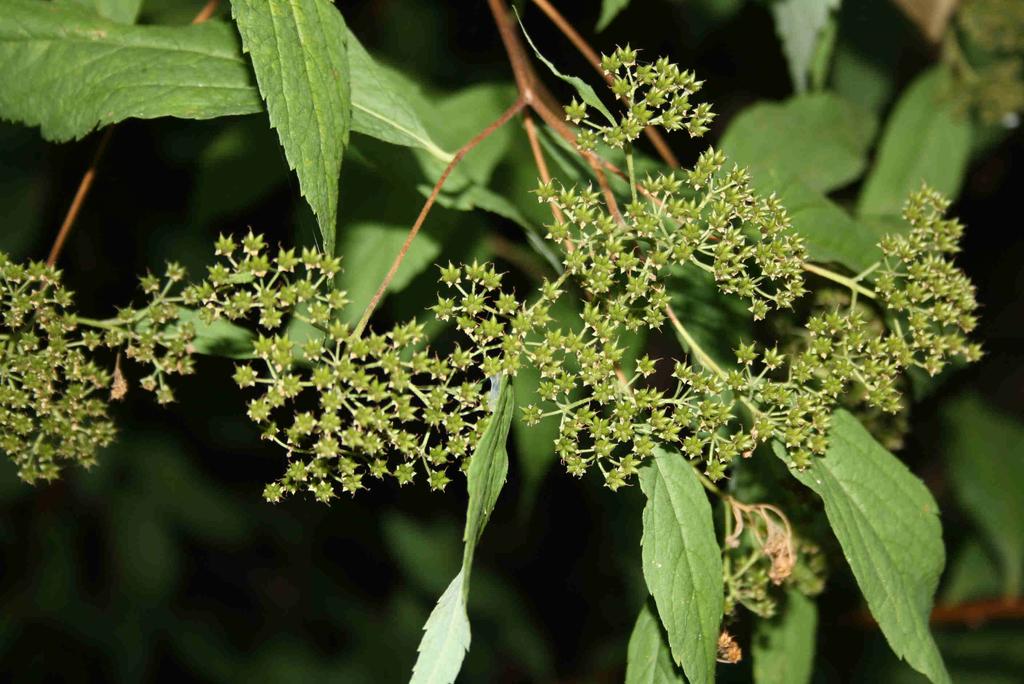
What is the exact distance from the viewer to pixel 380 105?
252cm

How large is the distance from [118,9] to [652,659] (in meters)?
2.13

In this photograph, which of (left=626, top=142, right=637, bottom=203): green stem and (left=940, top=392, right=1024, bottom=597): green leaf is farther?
(left=940, top=392, right=1024, bottom=597): green leaf

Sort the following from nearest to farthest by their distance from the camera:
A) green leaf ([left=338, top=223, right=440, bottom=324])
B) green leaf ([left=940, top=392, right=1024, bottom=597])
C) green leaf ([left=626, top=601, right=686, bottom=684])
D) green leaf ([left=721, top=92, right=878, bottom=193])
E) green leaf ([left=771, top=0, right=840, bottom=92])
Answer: green leaf ([left=626, top=601, right=686, bottom=684]) < green leaf ([left=338, top=223, right=440, bottom=324]) < green leaf ([left=771, top=0, right=840, bottom=92]) < green leaf ([left=721, top=92, right=878, bottom=193]) < green leaf ([left=940, top=392, right=1024, bottom=597])

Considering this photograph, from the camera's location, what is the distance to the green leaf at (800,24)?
11.2 feet

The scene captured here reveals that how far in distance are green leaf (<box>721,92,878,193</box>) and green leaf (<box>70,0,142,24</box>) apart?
2039 mm

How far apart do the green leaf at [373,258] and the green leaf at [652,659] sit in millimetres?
1272

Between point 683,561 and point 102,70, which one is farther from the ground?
point 102,70

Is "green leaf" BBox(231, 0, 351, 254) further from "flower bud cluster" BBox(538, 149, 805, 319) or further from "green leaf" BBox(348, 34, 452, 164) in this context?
"flower bud cluster" BBox(538, 149, 805, 319)

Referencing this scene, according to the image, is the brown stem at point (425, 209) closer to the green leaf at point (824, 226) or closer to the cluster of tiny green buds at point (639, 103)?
the cluster of tiny green buds at point (639, 103)

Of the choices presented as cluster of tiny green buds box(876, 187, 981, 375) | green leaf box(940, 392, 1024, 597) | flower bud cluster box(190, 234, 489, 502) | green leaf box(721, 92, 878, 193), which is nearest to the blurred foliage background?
green leaf box(940, 392, 1024, 597)

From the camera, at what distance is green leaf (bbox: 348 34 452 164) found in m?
2.49

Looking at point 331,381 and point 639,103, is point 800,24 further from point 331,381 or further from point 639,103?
point 331,381

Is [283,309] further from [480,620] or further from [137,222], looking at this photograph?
[480,620]

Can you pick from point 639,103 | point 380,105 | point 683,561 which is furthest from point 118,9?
point 683,561
